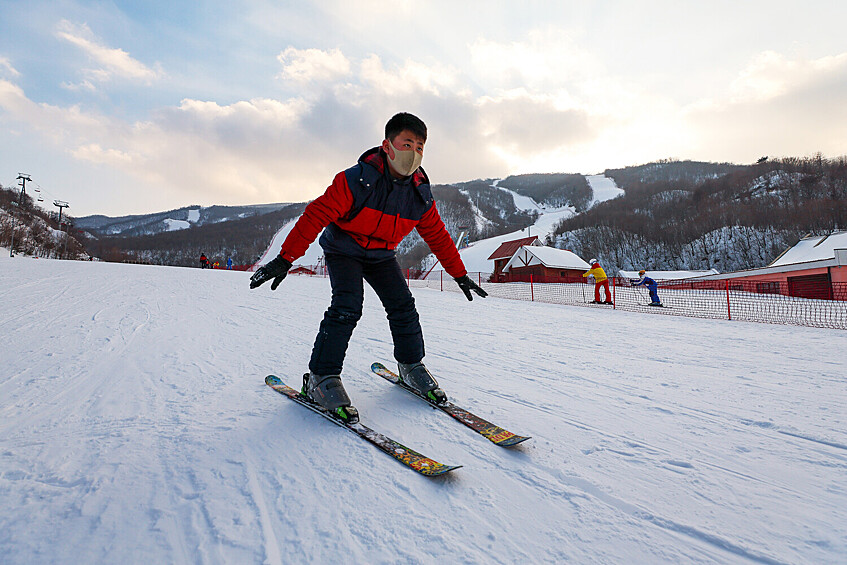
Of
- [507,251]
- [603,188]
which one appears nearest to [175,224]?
[603,188]

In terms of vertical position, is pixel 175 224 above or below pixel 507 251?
above

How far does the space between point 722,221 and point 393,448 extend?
→ 3031 inches

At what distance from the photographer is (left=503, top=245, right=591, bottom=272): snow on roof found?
37.9 metres

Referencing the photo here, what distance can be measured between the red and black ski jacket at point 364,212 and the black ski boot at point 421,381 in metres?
0.73

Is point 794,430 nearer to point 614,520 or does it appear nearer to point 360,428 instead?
point 614,520

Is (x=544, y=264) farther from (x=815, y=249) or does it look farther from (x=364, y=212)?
(x=364, y=212)

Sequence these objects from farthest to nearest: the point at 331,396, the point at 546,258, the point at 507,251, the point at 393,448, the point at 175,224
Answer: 1. the point at 175,224
2. the point at 507,251
3. the point at 546,258
4. the point at 331,396
5. the point at 393,448

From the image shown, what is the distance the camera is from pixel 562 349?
4.13 m

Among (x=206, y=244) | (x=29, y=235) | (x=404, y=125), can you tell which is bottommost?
(x=404, y=125)

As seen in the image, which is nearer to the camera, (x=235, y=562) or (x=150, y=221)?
(x=235, y=562)

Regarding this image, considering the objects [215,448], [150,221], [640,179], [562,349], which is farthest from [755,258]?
[150,221]

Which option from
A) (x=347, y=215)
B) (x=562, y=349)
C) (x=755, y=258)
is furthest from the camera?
(x=755, y=258)

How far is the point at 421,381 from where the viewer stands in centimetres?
240

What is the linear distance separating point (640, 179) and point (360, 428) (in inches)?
5744
